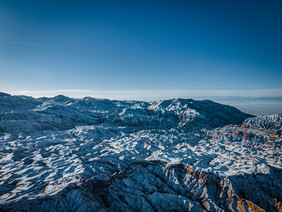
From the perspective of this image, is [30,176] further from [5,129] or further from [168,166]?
[5,129]

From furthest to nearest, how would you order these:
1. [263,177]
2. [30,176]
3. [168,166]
Answer: [168,166] < [263,177] < [30,176]

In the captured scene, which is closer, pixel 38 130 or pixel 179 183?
pixel 179 183

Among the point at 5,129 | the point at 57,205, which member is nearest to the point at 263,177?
the point at 57,205

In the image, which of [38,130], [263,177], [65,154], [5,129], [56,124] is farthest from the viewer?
[56,124]

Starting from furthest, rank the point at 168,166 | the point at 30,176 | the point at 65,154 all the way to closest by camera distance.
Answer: the point at 65,154 → the point at 168,166 → the point at 30,176

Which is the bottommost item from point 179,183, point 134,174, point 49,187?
point 179,183

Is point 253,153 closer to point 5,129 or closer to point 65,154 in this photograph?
point 65,154

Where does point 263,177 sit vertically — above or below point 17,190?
below

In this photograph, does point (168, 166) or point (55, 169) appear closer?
point (55, 169)

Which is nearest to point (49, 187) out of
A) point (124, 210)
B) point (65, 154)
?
point (124, 210)
